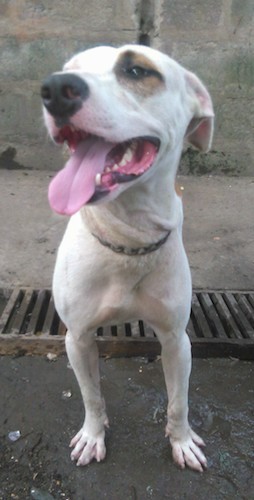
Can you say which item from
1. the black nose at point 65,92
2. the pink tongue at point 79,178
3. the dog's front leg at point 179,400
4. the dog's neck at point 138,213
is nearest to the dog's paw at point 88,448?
the dog's front leg at point 179,400

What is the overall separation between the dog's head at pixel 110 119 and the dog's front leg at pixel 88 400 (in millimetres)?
741

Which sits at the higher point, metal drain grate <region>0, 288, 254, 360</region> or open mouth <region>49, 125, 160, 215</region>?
open mouth <region>49, 125, 160, 215</region>

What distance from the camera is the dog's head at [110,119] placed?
4.13 ft

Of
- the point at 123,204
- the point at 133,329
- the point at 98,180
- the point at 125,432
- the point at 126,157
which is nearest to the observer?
the point at 98,180

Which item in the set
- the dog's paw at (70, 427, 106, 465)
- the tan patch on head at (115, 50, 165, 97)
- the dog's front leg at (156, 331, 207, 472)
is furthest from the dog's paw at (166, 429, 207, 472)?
the tan patch on head at (115, 50, 165, 97)

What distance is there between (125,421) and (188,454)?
1.13 ft

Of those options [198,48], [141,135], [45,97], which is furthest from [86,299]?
[198,48]

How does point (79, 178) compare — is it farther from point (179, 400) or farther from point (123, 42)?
point (123, 42)

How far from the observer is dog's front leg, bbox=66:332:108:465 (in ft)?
6.35

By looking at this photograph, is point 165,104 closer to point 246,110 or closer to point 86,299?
point 86,299

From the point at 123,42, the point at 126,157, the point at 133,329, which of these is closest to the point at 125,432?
the point at 133,329

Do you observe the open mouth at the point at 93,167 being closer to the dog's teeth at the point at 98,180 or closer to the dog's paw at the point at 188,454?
the dog's teeth at the point at 98,180

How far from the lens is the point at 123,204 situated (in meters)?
1.59

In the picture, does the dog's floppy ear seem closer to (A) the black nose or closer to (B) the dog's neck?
(B) the dog's neck
